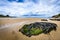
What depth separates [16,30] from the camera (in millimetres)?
1944

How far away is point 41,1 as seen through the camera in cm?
203

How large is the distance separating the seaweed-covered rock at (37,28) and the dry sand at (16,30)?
5 centimetres

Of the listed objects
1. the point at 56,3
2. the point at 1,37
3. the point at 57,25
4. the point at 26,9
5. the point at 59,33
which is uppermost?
the point at 56,3

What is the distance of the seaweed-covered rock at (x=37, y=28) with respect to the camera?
191 cm

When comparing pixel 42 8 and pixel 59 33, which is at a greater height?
pixel 42 8

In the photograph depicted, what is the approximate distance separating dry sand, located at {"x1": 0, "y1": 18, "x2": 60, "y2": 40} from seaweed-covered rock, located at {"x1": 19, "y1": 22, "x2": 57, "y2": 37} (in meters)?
0.05

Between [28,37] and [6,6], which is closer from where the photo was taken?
[28,37]

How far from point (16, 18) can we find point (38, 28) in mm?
422

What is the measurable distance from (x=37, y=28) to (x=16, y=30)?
1.18 feet

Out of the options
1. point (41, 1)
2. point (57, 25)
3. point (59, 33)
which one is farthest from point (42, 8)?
point (59, 33)

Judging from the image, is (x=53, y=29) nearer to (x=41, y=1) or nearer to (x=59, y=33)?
(x=59, y=33)

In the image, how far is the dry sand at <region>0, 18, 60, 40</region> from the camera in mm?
1885

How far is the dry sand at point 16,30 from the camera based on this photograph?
189 centimetres

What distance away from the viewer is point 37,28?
1.93 metres
